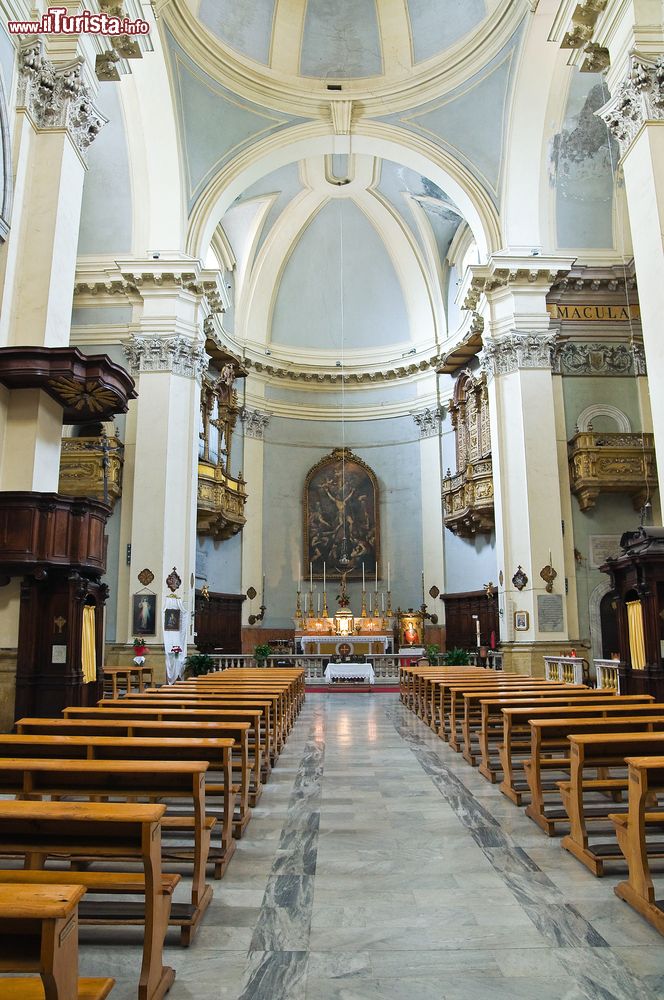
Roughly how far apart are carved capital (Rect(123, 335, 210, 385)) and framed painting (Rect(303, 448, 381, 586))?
900 centimetres

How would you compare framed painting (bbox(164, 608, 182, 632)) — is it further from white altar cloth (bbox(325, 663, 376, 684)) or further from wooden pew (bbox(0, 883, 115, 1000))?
wooden pew (bbox(0, 883, 115, 1000))

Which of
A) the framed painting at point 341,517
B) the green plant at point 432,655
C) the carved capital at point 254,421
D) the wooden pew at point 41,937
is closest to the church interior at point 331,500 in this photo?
the wooden pew at point 41,937

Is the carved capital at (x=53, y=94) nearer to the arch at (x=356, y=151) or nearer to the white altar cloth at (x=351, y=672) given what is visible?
the arch at (x=356, y=151)

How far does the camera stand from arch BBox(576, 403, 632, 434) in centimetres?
1756

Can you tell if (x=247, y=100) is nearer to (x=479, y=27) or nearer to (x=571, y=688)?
(x=479, y=27)

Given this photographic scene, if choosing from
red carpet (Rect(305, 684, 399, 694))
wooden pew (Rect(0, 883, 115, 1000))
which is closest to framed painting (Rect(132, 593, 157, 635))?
red carpet (Rect(305, 684, 399, 694))

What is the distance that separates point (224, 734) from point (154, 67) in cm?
1645

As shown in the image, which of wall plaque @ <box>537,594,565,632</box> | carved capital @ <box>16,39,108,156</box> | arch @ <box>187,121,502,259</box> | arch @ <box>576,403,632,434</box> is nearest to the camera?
carved capital @ <box>16,39,108,156</box>

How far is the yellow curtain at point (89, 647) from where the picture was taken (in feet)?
30.6

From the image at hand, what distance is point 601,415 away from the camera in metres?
17.7

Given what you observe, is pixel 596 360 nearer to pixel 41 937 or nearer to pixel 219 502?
pixel 219 502

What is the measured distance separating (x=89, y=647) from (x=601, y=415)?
13.4 meters

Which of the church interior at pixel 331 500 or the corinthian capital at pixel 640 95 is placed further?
the corinthian capital at pixel 640 95

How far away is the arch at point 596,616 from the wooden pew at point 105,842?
14911 mm
